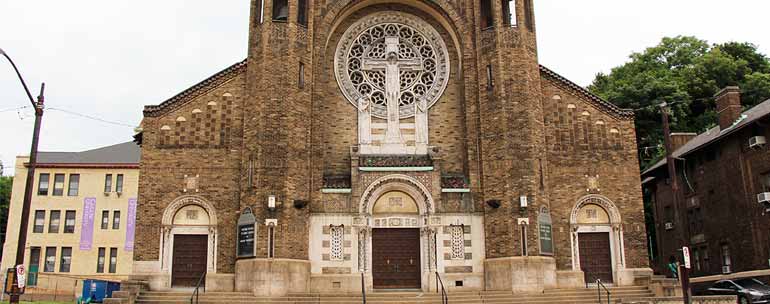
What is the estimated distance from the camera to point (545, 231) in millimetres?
25312

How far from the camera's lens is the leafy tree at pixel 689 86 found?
146 ft

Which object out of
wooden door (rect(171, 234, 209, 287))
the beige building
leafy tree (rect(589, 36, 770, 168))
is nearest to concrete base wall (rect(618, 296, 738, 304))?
wooden door (rect(171, 234, 209, 287))

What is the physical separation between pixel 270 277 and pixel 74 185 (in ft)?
104

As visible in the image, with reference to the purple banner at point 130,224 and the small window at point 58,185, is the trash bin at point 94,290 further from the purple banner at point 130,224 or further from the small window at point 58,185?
the small window at point 58,185

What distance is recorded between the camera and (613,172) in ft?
89.5

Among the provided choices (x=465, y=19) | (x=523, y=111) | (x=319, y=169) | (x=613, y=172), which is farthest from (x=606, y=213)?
(x=319, y=169)

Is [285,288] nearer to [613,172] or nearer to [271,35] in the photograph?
[271,35]

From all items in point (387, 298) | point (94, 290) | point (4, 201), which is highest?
point (4, 201)

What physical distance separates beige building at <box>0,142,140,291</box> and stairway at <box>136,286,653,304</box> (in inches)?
1037

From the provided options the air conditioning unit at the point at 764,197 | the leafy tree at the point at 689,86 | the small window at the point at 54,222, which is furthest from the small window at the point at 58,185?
the air conditioning unit at the point at 764,197

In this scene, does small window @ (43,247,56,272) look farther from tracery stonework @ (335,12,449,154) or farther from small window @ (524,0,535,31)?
small window @ (524,0,535,31)

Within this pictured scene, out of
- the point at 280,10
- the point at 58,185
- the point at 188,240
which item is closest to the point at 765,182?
the point at 280,10

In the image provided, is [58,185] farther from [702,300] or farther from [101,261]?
[702,300]

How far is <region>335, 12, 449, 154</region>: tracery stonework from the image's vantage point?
27.9m
